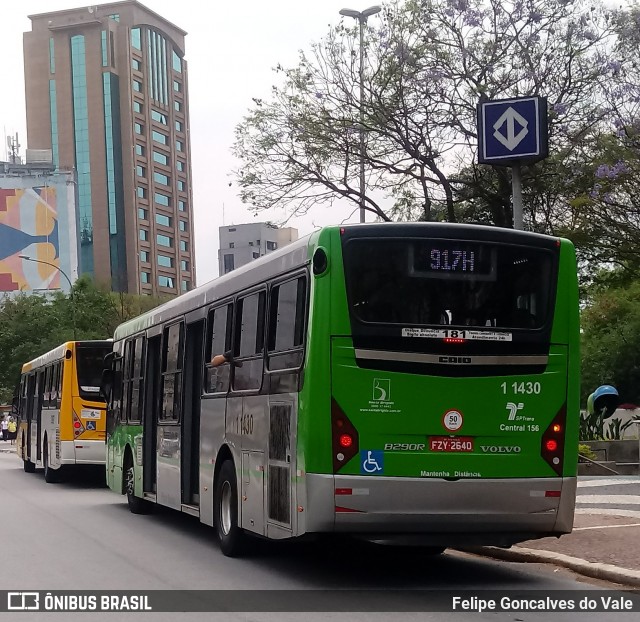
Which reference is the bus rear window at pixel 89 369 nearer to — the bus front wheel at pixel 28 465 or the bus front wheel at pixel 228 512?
the bus front wheel at pixel 28 465

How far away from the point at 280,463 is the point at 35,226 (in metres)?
119

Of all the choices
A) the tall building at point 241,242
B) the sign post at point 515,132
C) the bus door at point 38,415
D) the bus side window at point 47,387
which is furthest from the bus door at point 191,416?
the tall building at point 241,242

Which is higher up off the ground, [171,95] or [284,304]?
[171,95]

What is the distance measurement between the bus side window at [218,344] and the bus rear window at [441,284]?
10.1ft

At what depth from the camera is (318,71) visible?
3194 cm

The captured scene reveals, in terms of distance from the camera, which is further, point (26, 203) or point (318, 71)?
point (26, 203)

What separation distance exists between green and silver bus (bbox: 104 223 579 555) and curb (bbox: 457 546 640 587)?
65 cm

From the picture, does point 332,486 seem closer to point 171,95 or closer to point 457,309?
point 457,309

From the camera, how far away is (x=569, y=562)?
37.6ft

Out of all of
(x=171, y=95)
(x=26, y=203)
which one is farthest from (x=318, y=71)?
(x=171, y=95)

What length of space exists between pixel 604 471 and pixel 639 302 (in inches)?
826

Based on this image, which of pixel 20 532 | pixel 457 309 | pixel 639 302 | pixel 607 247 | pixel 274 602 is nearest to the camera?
pixel 274 602

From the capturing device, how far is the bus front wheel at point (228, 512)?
12.5m

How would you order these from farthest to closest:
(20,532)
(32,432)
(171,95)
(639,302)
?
(171,95) → (639,302) → (32,432) → (20,532)
